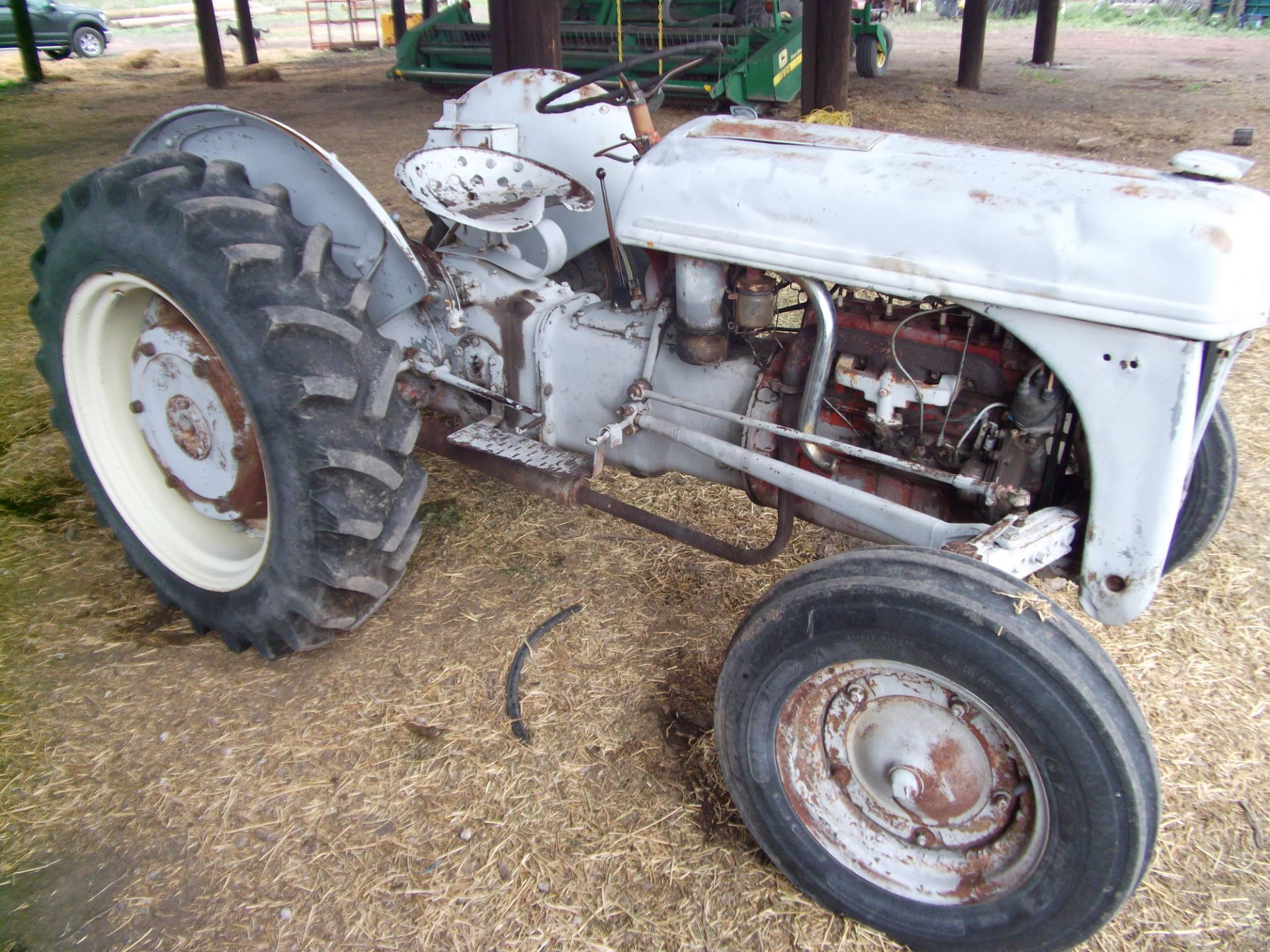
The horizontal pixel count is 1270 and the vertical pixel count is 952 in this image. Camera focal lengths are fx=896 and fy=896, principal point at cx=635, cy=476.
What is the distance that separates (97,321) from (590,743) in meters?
1.76

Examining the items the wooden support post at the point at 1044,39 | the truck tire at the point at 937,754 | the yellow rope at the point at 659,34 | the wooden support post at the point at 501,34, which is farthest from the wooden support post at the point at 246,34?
the truck tire at the point at 937,754

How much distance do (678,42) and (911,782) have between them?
8832 mm

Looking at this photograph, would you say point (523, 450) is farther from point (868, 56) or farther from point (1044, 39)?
point (1044, 39)

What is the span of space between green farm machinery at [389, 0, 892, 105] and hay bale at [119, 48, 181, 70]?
19.4 ft

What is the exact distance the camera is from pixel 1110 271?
155 centimetres

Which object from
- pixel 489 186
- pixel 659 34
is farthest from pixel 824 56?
pixel 489 186

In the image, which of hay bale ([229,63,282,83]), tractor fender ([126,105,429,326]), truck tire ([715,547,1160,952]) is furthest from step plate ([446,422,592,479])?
hay bale ([229,63,282,83])

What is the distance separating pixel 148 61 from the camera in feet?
46.3

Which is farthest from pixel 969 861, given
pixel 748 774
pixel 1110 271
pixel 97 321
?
pixel 97 321

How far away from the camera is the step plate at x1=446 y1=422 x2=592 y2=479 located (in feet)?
7.91

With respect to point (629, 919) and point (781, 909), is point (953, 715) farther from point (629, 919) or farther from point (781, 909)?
point (629, 919)

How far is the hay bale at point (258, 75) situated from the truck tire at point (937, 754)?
12887 mm

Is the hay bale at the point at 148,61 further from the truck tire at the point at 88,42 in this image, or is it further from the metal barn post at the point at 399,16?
the metal barn post at the point at 399,16

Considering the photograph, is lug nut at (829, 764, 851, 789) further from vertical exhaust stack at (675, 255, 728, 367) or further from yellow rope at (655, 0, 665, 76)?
yellow rope at (655, 0, 665, 76)
